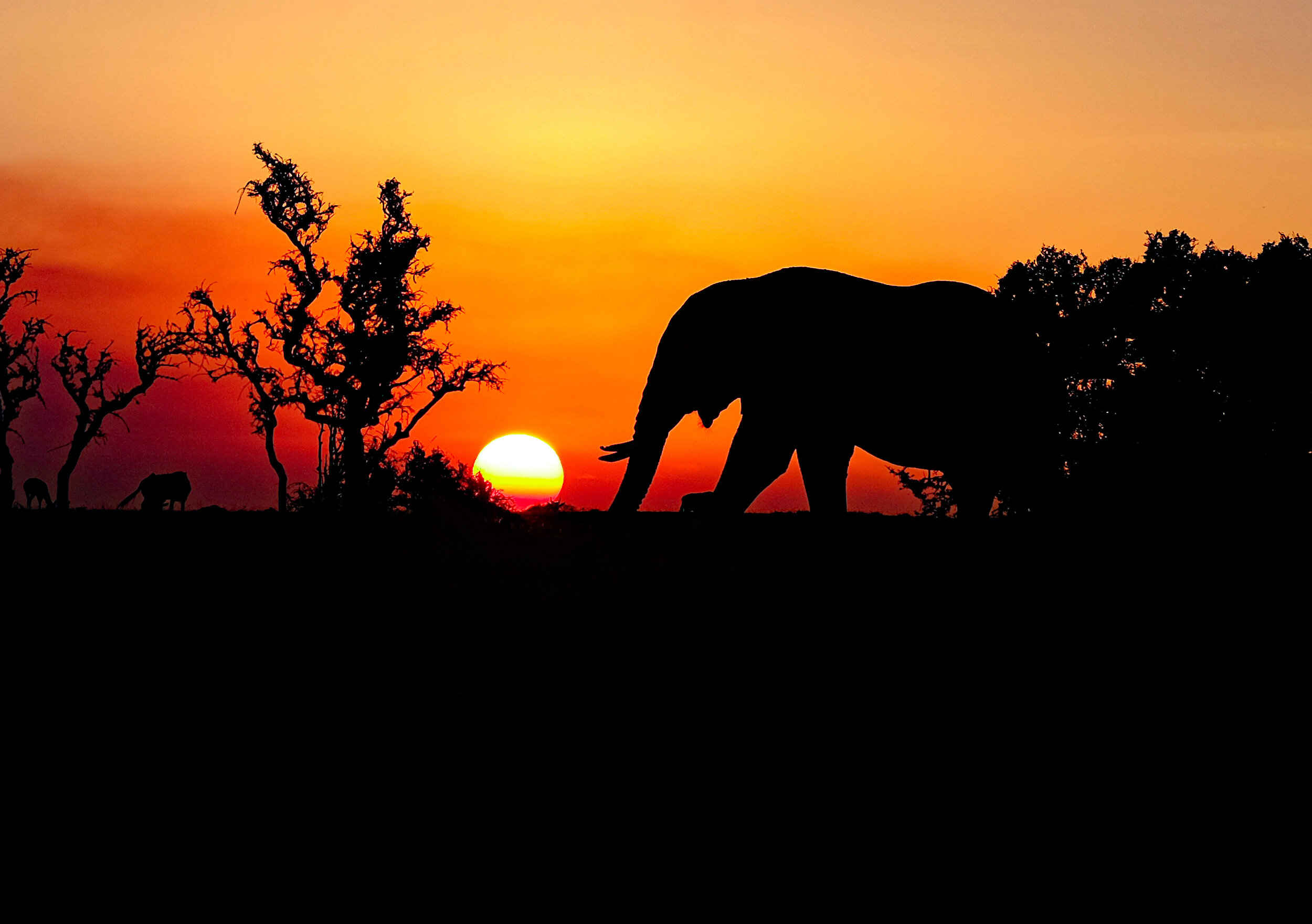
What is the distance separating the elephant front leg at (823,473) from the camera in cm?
1911

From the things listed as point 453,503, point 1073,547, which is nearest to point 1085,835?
point 1073,547

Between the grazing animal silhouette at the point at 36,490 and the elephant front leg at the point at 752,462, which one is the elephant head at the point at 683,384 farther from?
the grazing animal silhouette at the point at 36,490

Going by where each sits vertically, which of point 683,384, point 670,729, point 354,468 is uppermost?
point 683,384

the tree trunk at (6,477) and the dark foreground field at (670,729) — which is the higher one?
the tree trunk at (6,477)

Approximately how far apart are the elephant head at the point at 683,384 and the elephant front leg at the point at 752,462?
720 millimetres

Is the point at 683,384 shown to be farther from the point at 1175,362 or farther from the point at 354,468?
the point at 1175,362

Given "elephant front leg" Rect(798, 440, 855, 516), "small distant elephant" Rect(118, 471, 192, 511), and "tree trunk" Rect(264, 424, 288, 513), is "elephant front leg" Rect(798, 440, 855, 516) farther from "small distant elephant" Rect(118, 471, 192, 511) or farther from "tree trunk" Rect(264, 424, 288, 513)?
"small distant elephant" Rect(118, 471, 192, 511)

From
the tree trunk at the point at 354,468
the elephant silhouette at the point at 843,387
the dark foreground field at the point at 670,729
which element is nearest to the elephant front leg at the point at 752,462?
the elephant silhouette at the point at 843,387

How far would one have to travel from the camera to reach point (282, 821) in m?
9.08

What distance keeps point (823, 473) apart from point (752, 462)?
3.84ft

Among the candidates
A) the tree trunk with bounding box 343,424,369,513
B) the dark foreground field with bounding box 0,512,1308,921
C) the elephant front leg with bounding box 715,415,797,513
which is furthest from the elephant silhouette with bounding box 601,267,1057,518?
the tree trunk with bounding box 343,424,369,513

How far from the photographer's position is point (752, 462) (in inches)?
738

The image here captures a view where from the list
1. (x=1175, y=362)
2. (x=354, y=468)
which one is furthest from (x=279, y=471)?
(x=1175, y=362)

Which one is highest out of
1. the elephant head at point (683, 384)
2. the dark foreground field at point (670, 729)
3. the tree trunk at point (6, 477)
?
the elephant head at point (683, 384)
